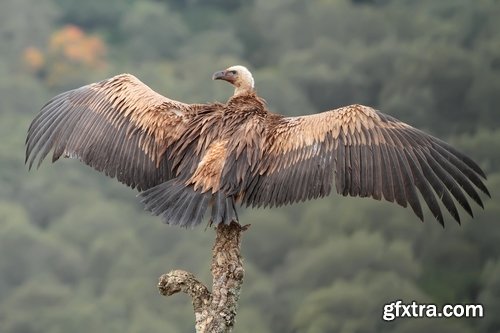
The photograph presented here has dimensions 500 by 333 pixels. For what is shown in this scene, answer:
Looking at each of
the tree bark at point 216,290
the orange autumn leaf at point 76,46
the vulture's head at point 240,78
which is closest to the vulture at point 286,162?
the vulture's head at point 240,78

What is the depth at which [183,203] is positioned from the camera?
9453mm

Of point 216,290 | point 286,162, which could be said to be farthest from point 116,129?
point 216,290

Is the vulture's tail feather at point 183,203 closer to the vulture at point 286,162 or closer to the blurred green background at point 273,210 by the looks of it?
the vulture at point 286,162

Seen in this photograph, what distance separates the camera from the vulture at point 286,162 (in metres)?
9.53

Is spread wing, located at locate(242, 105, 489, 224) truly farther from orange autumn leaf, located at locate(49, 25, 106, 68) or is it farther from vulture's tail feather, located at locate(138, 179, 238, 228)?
orange autumn leaf, located at locate(49, 25, 106, 68)

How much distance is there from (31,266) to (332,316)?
1585 cm

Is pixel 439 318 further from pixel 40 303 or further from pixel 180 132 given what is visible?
pixel 180 132

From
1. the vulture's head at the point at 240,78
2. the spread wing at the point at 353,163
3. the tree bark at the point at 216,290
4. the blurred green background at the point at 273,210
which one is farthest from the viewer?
the blurred green background at the point at 273,210

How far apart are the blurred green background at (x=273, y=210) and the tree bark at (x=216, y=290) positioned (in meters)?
25.7

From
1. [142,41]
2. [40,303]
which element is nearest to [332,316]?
[40,303]

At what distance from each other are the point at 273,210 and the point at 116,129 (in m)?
36.1

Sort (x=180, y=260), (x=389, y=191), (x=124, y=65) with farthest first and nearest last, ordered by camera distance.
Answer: (x=124, y=65)
(x=180, y=260)
(x=389, y=191)

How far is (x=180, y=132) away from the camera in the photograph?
10.1 m

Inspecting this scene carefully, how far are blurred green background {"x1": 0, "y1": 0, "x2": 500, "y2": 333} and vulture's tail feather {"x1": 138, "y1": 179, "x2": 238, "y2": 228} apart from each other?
82.1 feet
